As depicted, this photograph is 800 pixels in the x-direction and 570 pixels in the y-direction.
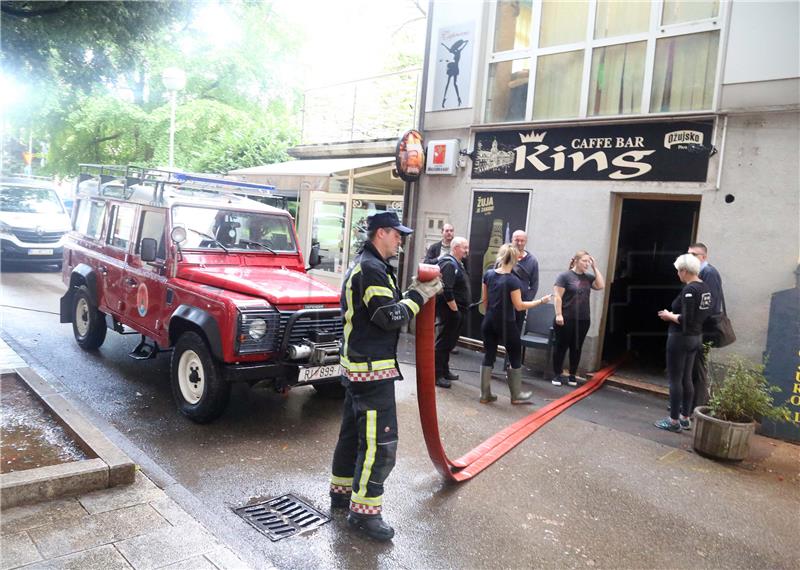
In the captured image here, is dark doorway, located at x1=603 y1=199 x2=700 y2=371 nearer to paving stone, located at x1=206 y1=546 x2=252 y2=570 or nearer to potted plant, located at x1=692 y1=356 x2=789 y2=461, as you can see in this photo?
potted plant, located at x1=692 y1=356 x2=789 y2=461

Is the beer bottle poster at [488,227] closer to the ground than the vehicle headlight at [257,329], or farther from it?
farther from it

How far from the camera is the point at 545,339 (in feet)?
27.0

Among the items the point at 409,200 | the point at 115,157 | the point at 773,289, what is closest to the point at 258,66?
the point at 115,157

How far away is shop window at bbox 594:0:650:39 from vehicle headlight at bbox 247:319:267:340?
637 centimetres

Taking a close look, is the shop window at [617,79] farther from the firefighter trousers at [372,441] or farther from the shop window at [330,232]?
the firefighter trousers at [372,441]

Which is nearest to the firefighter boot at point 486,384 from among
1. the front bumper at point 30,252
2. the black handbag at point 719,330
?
the black handbag at point 719,330

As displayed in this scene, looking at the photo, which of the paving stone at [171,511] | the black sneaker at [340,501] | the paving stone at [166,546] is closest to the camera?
the paving stone at [166,546]

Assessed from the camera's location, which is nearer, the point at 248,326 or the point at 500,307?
the point at 248,326

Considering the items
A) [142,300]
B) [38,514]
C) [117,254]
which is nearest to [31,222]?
[117,254]

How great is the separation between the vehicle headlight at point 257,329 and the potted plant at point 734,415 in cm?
409

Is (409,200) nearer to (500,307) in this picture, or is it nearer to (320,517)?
(500,307)

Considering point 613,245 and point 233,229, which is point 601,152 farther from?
point 233,229

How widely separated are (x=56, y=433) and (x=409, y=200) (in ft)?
22.3

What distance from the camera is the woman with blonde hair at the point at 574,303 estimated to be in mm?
Answer: 7703
